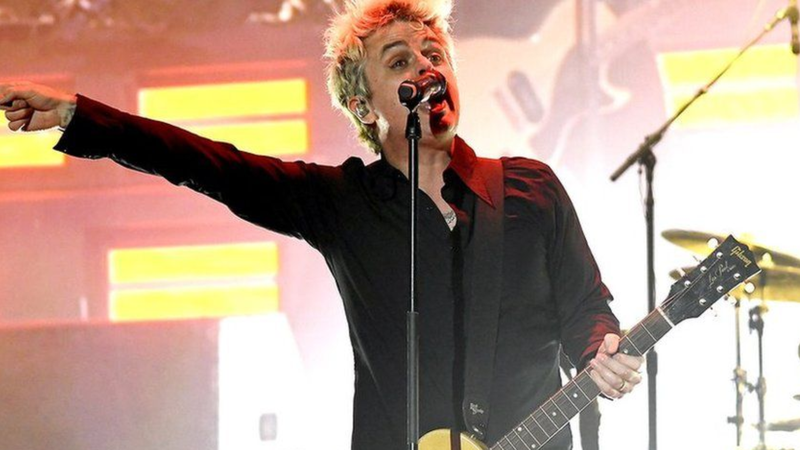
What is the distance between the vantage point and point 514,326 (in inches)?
109

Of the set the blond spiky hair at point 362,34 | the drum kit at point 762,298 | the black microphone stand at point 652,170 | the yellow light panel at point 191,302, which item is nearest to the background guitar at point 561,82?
the black microphone stand at point 652,170

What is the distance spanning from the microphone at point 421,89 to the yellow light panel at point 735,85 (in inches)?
87.1

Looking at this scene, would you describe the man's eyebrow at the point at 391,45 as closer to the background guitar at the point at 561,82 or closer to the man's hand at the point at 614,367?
the man's hand at the point at 614,367

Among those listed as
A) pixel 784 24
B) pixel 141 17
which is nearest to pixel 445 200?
pixel 784 24

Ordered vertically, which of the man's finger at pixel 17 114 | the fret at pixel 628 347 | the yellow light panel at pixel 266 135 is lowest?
the fret at pixel 628 347

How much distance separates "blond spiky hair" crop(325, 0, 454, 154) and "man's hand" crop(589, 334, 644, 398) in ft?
3.22

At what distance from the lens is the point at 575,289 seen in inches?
109

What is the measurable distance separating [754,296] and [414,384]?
230 centimetres

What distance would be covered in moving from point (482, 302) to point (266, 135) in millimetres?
2287

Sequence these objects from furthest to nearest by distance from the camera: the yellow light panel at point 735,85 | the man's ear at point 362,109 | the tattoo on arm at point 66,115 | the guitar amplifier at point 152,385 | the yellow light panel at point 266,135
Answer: the yellow light panel at point 266,135, the guitar amplifier at point 152,385, the yellow light panel at point 735,85, the man's ear at point 362,109, the tattoo on arm at point 66,115

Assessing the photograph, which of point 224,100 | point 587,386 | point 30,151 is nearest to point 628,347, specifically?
point 587,386

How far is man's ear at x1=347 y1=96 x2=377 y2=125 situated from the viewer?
3150 millimetres

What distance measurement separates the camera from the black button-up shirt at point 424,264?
2.73 metres

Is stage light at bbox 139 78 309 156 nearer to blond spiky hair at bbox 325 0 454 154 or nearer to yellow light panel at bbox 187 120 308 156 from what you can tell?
yellow light panel at bbox 187 120 308 156
